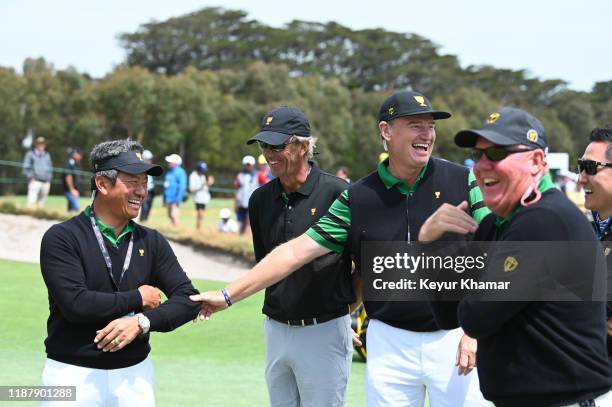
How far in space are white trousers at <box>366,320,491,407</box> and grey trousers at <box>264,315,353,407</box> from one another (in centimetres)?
62

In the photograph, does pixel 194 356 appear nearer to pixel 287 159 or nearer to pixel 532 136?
pixel 287 159

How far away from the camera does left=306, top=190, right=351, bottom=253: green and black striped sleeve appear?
5137 millimetres

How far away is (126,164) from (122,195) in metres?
0.17

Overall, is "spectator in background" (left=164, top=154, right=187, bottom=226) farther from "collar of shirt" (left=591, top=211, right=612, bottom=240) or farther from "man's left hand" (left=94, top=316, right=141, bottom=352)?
"man's left hand" (left=94, top=316, right=141, bottom=352)

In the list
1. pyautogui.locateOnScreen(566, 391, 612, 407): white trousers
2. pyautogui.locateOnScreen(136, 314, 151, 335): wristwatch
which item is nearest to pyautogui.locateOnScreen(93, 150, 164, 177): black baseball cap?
pyautogui.locateOnScreen(136, 314, 151, 335): wristwatch

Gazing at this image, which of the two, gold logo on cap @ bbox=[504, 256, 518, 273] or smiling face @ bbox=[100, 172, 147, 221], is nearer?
gold logo on cap @ bbox=[504, 256, 518, 273]

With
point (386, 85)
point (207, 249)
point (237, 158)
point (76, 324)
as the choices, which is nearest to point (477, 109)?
point (386, 85)

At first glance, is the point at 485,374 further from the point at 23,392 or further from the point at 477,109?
the point at 477,109

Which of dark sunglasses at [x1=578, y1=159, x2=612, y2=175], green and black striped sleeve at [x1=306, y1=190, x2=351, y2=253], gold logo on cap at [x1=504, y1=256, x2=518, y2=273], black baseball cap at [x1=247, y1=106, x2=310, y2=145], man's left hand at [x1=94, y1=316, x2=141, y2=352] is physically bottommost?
man's left hand at [x1=94, y1=316, x2=141, y2=352]

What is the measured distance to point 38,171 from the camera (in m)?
23.6

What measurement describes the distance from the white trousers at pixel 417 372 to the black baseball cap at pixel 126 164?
62.1 inches

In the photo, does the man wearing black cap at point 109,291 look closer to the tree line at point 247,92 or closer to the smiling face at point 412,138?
the smiling face at point 412,138

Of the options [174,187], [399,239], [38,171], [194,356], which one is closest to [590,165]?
[399,239]

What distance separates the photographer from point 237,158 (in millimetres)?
59094
